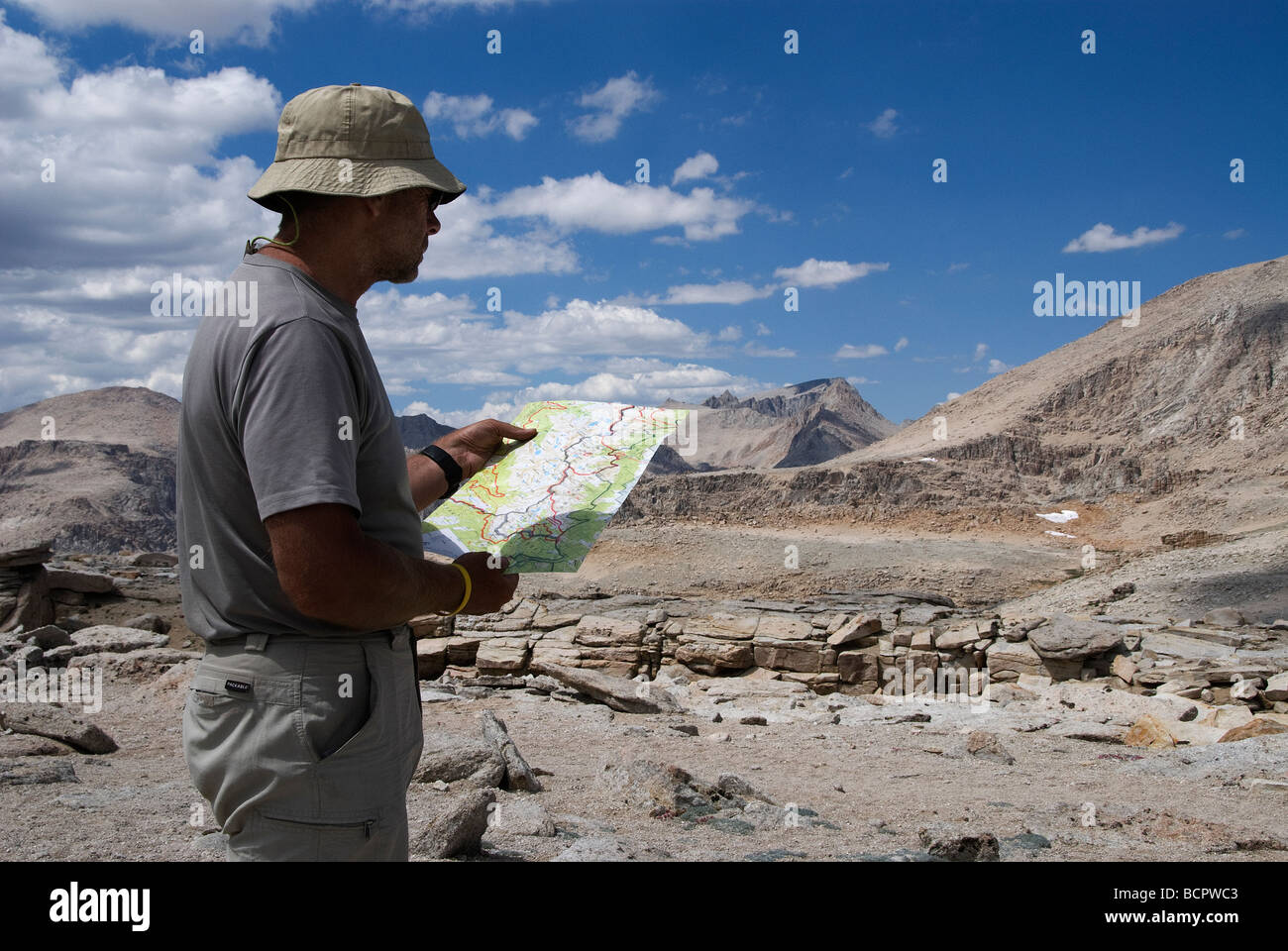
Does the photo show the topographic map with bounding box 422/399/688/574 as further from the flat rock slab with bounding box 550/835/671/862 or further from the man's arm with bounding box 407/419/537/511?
the flat rock slab with bounding box 550/835/671/862

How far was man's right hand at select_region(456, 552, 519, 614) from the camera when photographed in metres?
1.89

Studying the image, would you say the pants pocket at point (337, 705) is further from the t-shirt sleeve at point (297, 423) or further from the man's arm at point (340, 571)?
the t-shirt sleeve at point (297, 423)

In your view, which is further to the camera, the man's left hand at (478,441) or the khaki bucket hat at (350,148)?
the man's left hand at (478,441)

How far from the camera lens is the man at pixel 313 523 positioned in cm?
155

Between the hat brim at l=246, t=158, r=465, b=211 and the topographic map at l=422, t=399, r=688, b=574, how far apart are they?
2.71 feet

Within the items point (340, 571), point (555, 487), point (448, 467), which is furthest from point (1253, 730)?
point (340, 571)

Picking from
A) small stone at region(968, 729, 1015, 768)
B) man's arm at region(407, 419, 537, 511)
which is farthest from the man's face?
small stone at region(968, 729, 1015, 768)

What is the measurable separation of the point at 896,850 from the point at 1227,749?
4.25 m

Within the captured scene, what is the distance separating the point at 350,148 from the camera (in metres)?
1.83

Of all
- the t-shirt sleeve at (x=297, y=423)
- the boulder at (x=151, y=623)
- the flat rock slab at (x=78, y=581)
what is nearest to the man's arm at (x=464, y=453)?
the t-shirt sleeve at (x=297, y=423)

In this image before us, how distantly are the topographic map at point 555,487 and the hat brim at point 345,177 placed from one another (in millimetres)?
827

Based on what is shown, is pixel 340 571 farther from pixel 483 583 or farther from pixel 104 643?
pixel 104 643
